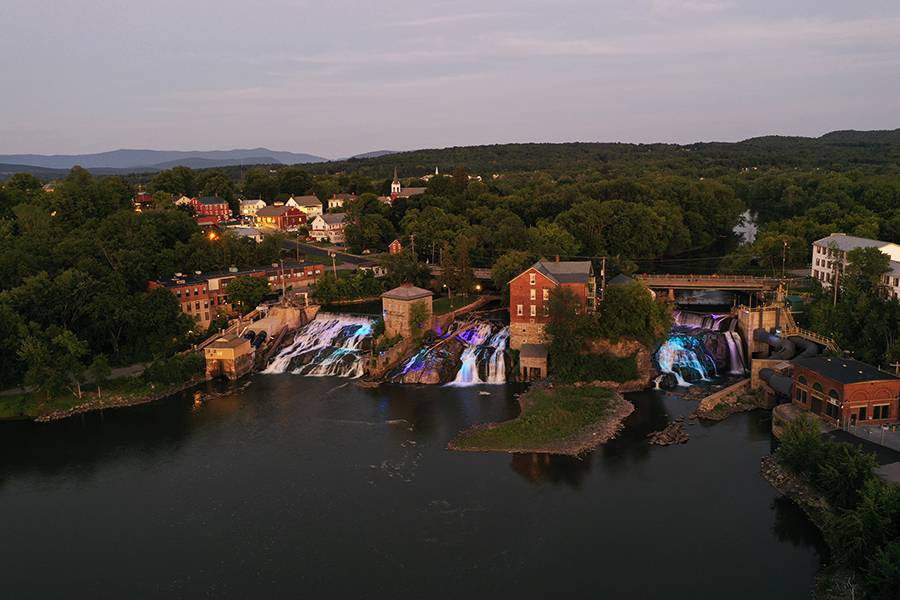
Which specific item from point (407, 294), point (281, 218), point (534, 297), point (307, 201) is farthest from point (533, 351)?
point (307, 201)

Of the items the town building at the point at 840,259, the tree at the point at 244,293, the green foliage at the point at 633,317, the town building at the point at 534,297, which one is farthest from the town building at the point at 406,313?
the town building at the point at 840,259

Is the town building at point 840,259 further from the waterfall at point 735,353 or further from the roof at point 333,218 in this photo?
the roof at point 333,218

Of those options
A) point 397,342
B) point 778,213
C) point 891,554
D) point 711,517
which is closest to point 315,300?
point 397,342

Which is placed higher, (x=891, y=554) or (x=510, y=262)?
(x=510, y=262)

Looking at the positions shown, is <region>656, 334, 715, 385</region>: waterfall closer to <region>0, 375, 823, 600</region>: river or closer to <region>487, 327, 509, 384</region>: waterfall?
<region>0, 375, 823, 600</region>: river

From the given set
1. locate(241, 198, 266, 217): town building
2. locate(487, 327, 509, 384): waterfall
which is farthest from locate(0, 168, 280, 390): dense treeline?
locate(241, 198, 266, 217): town building

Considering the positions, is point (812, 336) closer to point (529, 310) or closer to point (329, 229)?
point (529, 310)

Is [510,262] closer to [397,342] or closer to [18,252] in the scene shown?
[397,342]
